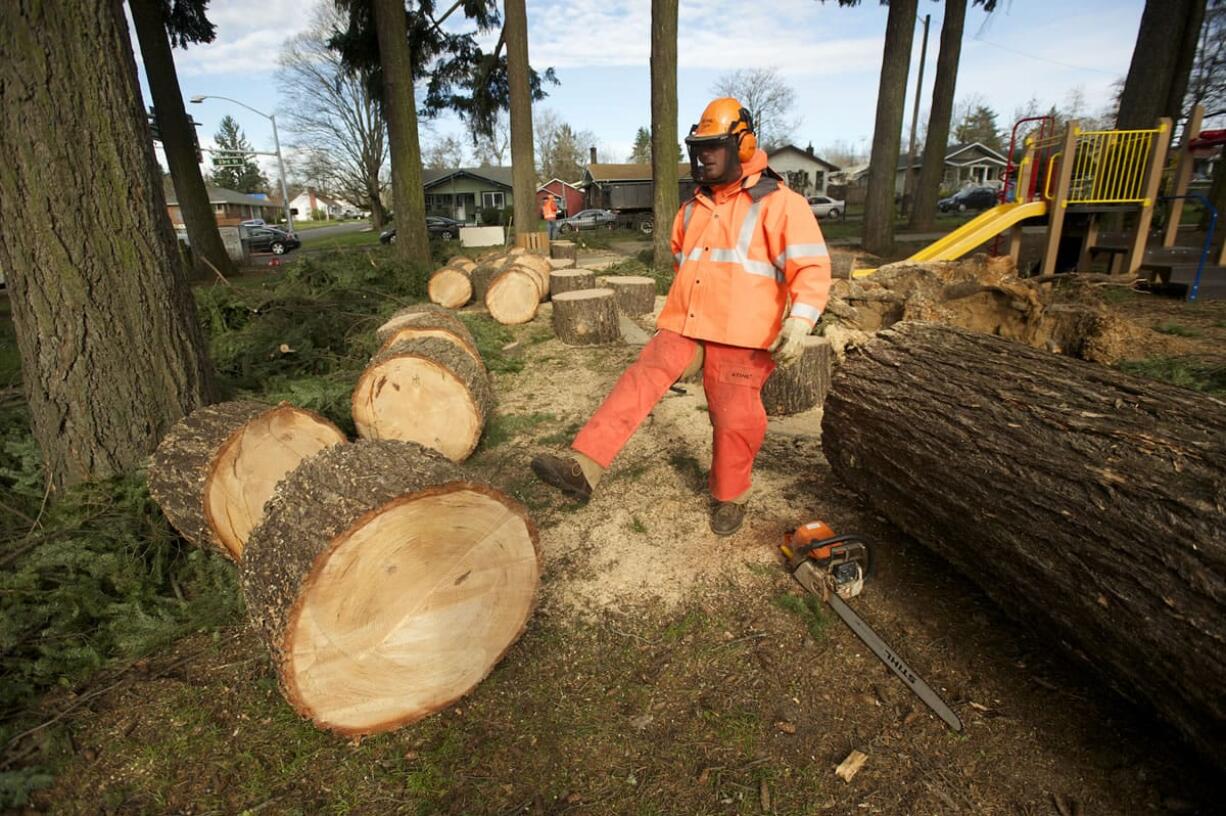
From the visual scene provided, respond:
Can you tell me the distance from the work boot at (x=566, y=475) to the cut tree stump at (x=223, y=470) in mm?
1049

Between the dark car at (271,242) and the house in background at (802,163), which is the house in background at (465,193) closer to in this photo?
the dark car at (271,242)

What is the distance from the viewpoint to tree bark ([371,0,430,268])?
967 cm

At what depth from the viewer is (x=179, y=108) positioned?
12.1 metres

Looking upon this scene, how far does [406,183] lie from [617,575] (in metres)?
9.33

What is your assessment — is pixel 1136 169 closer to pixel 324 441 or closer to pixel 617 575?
pixel 617 575

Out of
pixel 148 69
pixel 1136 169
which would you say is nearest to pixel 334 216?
pixel 148 69

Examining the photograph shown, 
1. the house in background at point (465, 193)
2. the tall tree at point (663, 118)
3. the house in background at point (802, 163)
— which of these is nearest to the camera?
the tall tree at point (663, 118)

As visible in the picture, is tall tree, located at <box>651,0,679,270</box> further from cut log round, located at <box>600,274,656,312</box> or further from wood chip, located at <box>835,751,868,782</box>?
wood chip, located at <box>835,751,868,782</box>

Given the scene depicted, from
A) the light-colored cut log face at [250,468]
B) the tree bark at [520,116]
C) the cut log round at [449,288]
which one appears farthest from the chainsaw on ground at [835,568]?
the tree bark at [520,116]

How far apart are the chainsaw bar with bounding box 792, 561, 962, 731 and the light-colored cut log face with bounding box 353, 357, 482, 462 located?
7.35ft

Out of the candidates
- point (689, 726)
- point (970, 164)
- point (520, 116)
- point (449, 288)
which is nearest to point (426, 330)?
point (689, 726)

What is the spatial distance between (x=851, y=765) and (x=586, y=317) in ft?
16.9

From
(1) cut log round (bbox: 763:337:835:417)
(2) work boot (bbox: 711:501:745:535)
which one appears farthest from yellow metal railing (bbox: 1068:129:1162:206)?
(2) work boot (bbox: 711:501:745:535)

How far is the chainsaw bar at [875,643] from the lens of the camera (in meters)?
1.92
